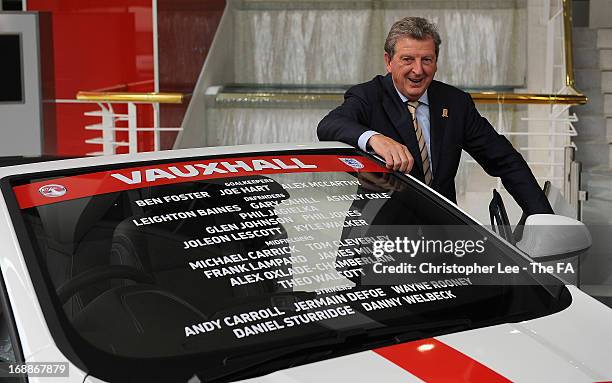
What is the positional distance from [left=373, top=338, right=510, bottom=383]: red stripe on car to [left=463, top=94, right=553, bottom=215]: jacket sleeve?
1179 mm

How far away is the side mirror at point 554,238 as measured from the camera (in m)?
2.35

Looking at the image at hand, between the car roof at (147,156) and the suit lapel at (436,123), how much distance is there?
42 cm

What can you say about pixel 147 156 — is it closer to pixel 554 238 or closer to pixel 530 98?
pixel 554 238

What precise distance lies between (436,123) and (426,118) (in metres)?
0.04

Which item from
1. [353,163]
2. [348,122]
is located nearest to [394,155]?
[353,163]

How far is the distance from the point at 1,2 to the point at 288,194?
6.69 m

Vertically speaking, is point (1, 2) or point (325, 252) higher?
point (1, 2)

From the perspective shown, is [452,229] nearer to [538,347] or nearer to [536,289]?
[536,289]

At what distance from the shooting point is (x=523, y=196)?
3.03m

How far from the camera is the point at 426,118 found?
3057 mm

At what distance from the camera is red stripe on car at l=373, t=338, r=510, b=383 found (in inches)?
72.2

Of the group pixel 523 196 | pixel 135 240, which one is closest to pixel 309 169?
pixel 135 240

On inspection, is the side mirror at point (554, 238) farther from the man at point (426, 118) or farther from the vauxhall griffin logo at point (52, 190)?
the vauxhall griffin logo at point (52, 190)

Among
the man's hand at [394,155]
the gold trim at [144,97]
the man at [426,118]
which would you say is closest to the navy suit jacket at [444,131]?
the man at [426,118]
